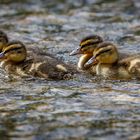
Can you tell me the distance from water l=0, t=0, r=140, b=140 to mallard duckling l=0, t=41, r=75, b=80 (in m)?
0.11

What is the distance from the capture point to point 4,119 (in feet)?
17.1

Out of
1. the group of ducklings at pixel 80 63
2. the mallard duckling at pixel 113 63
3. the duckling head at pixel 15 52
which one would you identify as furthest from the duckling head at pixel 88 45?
the duckling head at pixel 15 52

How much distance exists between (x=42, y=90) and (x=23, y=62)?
1004 millimetres

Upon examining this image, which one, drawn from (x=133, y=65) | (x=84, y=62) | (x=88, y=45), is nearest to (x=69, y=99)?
(x=133, y=65)

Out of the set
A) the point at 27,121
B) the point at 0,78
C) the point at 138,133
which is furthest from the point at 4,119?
the point at 0,78

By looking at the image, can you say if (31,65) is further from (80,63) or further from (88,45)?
(88,45)

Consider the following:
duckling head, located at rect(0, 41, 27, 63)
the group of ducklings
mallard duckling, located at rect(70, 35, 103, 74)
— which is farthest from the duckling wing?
duckling head, located at rect(0, 41, 27, 63)

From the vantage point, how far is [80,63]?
7.33 meters

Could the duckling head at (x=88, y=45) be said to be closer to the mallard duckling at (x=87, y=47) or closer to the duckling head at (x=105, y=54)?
the mallard duckling at (x=87, y=47)

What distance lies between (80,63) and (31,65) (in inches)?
27.7

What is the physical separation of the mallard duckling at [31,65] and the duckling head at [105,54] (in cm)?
36

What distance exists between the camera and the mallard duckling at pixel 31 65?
6.66 m

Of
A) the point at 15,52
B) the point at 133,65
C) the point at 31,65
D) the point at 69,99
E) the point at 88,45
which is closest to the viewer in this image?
the point at 69,99

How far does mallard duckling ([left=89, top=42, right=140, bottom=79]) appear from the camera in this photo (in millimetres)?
6670
